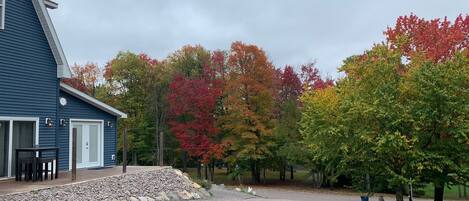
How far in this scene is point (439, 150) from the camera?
15227 mm

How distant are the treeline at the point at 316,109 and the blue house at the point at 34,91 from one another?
29.3ft

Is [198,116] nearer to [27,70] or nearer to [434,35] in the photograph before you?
[434,35]

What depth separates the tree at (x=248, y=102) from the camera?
3497cm

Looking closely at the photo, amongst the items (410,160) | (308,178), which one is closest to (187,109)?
(308,178)

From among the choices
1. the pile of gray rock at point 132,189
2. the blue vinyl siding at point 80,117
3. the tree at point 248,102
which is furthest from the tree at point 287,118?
the blue vinyl siding at point 80,117

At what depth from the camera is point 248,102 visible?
117ft

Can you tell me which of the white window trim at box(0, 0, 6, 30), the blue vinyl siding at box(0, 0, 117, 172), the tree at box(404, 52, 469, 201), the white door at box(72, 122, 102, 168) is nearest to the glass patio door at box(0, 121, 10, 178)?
the blue vinyl siding at box(0, 0, 117, 172)

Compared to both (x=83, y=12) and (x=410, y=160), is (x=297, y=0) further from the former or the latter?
(x=83, y=12)

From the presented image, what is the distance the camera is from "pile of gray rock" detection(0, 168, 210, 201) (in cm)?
1207

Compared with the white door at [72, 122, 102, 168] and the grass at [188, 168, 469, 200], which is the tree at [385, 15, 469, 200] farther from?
the grass at [188, 168, 469, 200]

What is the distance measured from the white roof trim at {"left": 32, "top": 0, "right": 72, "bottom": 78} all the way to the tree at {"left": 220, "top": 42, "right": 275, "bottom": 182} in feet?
64.1

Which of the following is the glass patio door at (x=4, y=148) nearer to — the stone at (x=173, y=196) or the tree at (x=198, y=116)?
the stone at (x=173, y=196)

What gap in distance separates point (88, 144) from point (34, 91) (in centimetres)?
367

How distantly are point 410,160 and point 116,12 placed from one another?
47.6 feet
